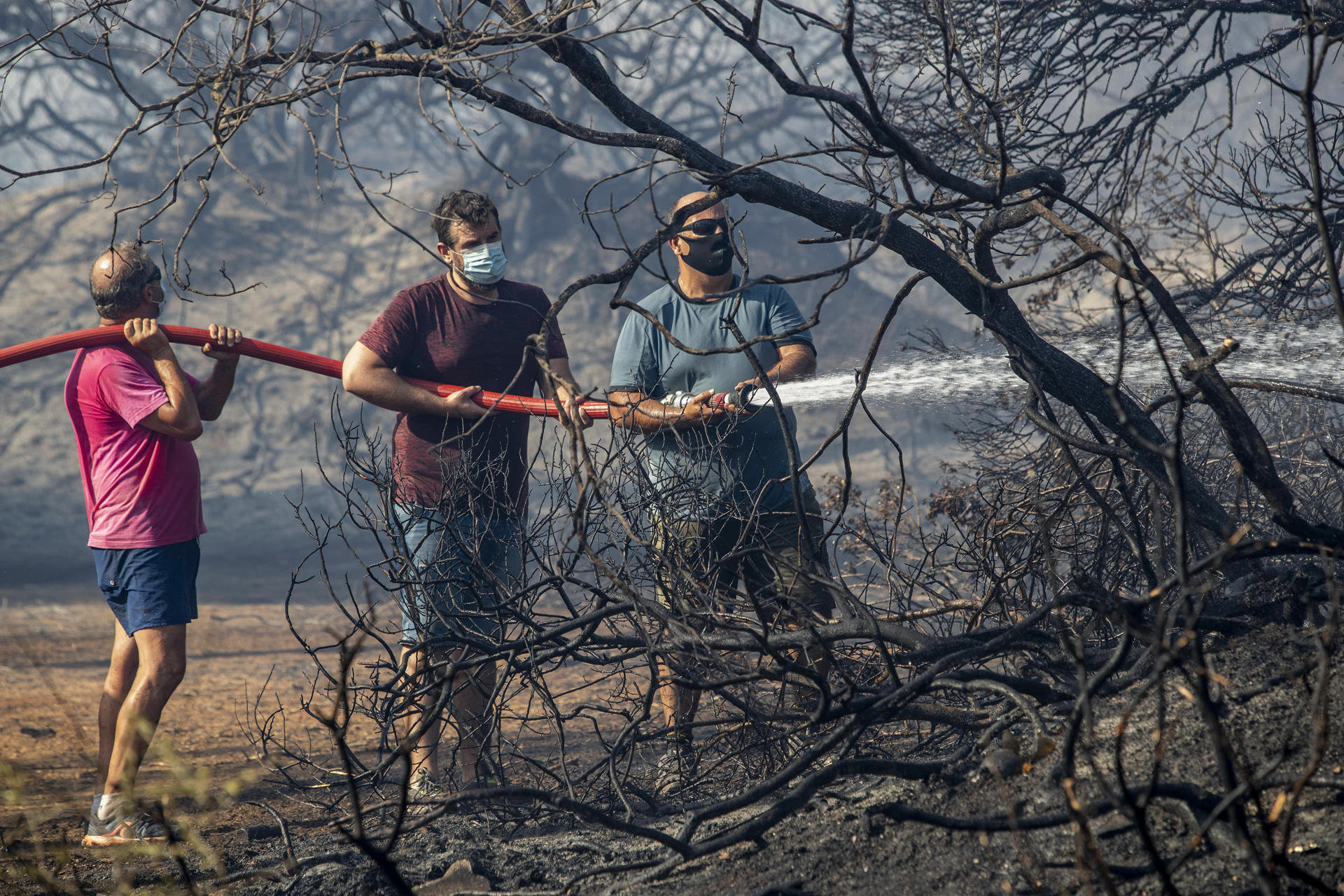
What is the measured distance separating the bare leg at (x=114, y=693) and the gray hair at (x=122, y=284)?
113 centimetres

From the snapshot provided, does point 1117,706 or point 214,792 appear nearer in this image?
point 1117,706

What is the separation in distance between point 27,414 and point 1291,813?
18165 millimetres

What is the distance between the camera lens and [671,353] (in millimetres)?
3734

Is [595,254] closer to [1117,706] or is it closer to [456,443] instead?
[456,443]

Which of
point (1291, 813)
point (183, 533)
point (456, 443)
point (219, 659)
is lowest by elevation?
point (219, 659)

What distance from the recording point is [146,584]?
10.7 ft

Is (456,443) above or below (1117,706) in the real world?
above

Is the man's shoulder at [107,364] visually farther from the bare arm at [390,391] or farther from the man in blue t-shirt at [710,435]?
the man in blue t-shirt at [710,435]

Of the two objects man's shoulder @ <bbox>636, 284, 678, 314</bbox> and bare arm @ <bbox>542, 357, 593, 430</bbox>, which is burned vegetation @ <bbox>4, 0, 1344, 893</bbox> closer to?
bare arm @ <bbox>542, 357, 593, 430</bbox>

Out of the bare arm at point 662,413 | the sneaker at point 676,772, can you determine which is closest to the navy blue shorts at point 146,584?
the bare arm at point 662,413

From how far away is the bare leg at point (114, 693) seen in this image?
3.22 metres

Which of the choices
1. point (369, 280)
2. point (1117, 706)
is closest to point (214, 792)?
point (1117, 706)

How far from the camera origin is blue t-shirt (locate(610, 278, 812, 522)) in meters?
3.55

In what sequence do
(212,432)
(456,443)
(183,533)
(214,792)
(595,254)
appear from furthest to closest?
(595,254), (212,432), (214,792), (456,443), (183,533)
